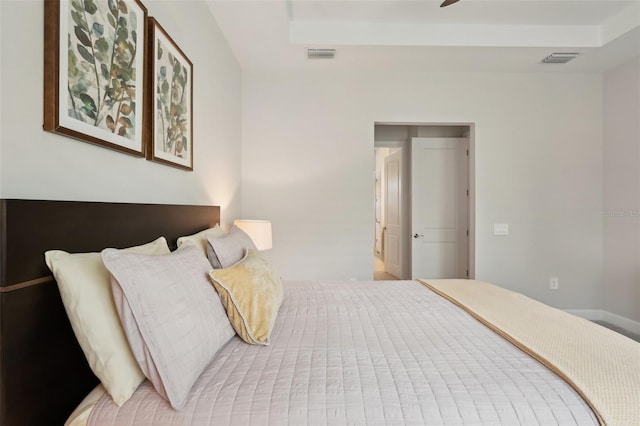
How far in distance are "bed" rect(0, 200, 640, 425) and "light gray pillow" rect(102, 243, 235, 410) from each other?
2.3 inches

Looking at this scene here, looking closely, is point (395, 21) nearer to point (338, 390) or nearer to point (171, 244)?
point (171, 244)

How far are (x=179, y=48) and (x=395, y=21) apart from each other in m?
1.90

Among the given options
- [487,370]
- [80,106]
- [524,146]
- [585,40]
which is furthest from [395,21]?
[487,370]

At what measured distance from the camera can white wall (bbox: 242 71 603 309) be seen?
10.6 feet

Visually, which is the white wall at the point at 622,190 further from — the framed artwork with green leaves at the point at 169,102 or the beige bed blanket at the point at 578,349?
the framed artwork with green leaves at the point at 169,102

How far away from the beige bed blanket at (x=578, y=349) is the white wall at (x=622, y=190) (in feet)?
7.92

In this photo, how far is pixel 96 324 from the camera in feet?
2.59

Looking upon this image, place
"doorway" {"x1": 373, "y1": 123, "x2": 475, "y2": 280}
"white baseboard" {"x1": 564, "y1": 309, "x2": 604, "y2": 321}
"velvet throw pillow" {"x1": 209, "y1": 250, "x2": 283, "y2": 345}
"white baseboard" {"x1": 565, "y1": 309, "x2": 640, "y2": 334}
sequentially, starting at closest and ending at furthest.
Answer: "velvet throw pillow" {"x1": 209, "y1": 250, "x2": 283, "y2": 345}
"white baseboard" {"x1": 565, "y1": 309, "x2": 640, "y2": 334}
"white baseboard" {"x1": 564, "y1": 309, "x2": 604, "y2": 321}
"doorway" {"x1": 373, "y1": 123, "x2": 475, "y2": 280}

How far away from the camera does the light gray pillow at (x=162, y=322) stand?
0.77 m

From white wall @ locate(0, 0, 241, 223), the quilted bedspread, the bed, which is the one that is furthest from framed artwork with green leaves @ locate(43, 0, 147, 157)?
the quilted bedspread

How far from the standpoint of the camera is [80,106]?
3.26 feet

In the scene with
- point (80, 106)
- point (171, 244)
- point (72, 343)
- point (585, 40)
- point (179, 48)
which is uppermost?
point (585, 40)

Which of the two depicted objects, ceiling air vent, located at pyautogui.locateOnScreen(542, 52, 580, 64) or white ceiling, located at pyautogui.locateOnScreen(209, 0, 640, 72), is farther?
ceiling air vent, located at pyautogui.locateOnScreen(542, 52, 580, 64)

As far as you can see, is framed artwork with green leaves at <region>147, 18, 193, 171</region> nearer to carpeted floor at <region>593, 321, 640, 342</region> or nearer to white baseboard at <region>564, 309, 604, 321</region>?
white baseboard at <region>564, 309, 604, 321</region>
